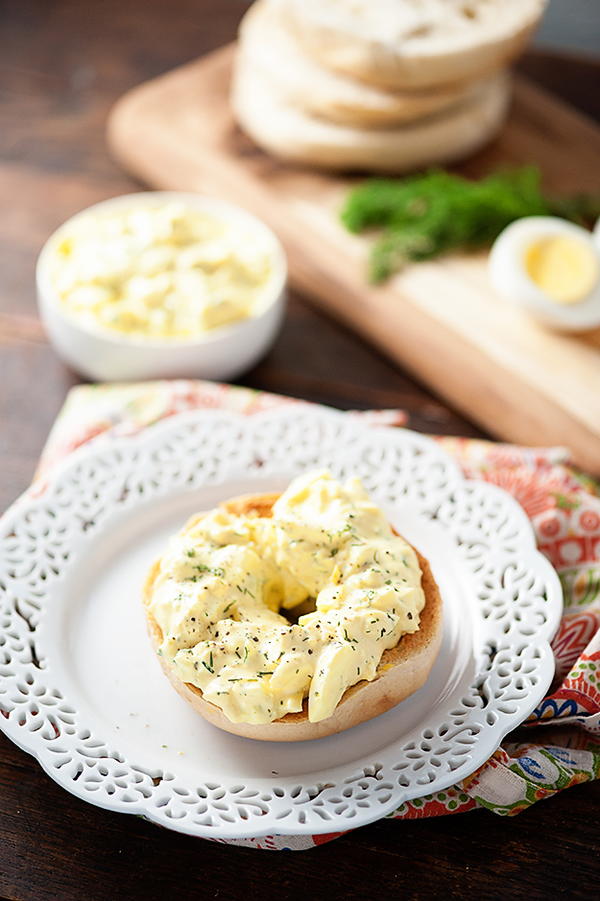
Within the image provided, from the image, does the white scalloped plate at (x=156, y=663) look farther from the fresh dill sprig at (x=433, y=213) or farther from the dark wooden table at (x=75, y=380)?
the fresh dill sprig at (x=433, y=213)

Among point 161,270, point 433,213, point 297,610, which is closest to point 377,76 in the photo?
point 433,213

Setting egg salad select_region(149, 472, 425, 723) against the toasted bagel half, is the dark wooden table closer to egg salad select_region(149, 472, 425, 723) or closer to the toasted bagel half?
the toasted bagel half

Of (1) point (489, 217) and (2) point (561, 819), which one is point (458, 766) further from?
(1) point (489, 217)

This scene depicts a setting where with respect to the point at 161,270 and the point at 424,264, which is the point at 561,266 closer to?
the point at 424,264

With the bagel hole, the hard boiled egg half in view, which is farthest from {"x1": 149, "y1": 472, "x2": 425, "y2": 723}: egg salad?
the hard boiled egg half


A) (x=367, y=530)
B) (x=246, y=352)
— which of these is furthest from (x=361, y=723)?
(x=246, y=352)
